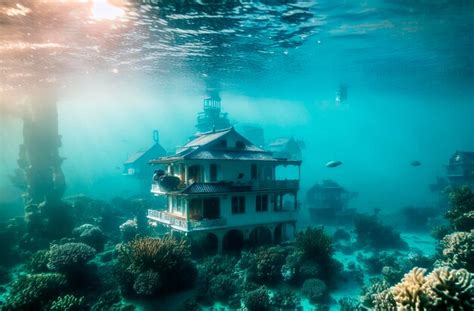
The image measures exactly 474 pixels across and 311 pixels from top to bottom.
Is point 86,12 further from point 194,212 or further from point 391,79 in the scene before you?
point 391,79

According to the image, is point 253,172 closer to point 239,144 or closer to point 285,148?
point 239,144

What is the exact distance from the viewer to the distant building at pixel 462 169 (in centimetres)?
4059

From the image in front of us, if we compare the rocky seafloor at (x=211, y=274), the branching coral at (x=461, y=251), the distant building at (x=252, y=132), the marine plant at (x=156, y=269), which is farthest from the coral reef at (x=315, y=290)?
the distant building at (x=252, y=132)

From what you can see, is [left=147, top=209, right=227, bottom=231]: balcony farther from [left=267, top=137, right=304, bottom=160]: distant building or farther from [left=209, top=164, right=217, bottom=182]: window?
[left=267, top=137, right=304, bottom=160]: distant building

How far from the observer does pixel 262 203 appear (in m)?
25.3

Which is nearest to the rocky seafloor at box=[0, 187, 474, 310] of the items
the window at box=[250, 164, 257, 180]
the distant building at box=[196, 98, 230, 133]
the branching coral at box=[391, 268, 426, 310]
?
the branching coral at box=[391, 268, 426, 310]

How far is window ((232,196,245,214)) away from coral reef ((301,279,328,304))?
8.22 meters

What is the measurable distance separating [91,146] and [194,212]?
126 metres

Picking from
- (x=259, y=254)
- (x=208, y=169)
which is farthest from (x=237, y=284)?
(x=208, y=169)

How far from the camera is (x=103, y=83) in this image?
4250cm

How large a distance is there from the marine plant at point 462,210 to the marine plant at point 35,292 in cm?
2593

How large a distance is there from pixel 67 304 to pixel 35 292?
2.19 metres

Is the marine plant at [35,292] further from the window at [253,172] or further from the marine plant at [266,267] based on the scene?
the window at [253,172]

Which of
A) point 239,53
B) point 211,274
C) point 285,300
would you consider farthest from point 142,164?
point 285,300
